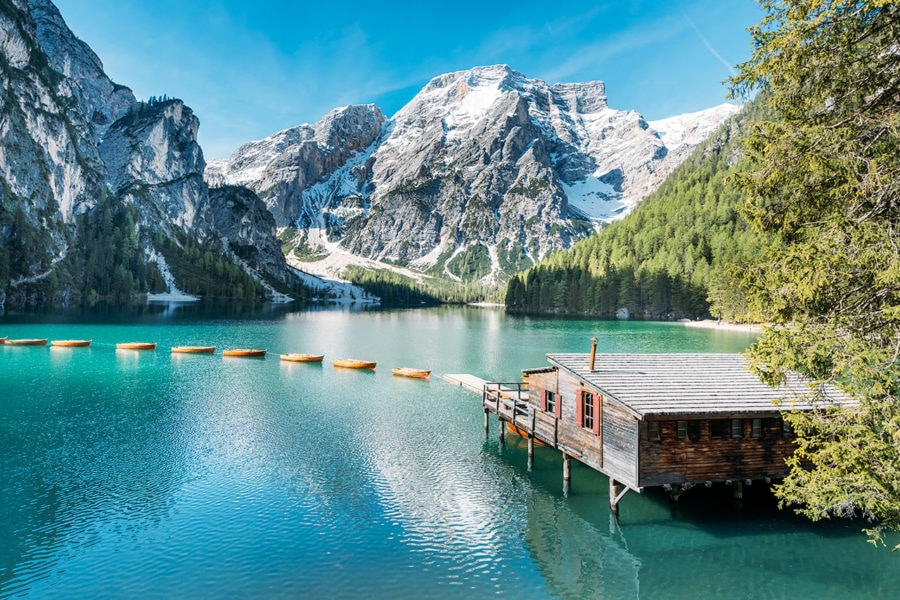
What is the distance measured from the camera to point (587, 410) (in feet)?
92.5

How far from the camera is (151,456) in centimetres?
3419

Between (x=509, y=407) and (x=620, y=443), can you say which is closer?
(x=620, y=443)

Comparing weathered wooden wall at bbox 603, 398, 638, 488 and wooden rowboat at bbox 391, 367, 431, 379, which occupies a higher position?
weathered wooden wall at bbox 603, 398, 638, 488

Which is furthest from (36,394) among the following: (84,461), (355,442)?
(355,442)

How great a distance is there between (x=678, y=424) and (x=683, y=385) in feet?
8.58

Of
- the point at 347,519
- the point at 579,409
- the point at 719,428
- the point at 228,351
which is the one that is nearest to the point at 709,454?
the point at 719,428

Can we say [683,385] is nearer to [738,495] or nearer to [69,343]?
[738,495]

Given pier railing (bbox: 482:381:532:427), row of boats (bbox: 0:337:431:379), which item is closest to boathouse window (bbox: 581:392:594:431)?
pier railing (bbox: 482:381:532:427)

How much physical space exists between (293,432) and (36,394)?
28.8m

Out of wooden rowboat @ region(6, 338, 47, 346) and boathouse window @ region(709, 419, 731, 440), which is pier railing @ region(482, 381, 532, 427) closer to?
boathouse window @ region(709, 419, 731, 440)

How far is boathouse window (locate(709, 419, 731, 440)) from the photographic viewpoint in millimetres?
24562

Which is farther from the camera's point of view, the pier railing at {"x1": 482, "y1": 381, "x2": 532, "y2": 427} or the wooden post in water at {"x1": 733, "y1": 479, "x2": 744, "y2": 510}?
the pier railing at {"x1": 482, "y1": 381, "x2": 532, "y2": 427}

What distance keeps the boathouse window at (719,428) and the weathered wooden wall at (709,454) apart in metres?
0.14

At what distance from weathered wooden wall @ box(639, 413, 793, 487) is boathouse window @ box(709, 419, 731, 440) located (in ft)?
0.47
